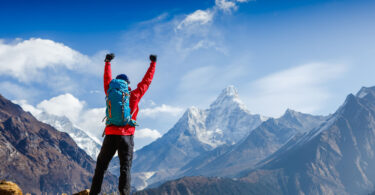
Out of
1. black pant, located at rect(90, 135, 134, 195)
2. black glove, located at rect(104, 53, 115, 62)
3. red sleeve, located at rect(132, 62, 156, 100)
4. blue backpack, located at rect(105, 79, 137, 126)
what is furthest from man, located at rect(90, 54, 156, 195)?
black glove, located at rect(104, 53, 115, 62)

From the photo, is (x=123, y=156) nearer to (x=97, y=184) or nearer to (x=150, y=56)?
(x=97, y=184)

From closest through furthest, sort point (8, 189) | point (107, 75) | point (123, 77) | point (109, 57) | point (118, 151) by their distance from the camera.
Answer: point (118, 151), point (8, 189), point (123, 77), point (107, 75), point (109, 57)

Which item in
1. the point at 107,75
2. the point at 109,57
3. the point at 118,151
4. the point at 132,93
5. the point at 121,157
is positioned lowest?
the point at 121,157

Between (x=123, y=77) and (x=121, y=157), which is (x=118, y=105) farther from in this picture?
(x=121, y=157)

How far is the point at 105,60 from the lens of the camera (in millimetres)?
9031

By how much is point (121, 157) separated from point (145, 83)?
2039mm

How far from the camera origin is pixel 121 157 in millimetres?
8016

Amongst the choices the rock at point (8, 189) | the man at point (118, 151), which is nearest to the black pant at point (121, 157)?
the man at point (118, 151)

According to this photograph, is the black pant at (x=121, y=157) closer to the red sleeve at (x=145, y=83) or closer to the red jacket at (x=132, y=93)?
the red jacket at (x=132, y=93)

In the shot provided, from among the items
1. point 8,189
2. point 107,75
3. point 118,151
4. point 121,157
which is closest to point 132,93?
point 107,75

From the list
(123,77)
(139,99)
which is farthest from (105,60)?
(139,99)

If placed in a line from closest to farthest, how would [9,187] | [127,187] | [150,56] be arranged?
[127,187], [9,187], [150,56]

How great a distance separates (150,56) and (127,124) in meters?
2.21

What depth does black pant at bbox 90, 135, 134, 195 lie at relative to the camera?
789 centimetres
